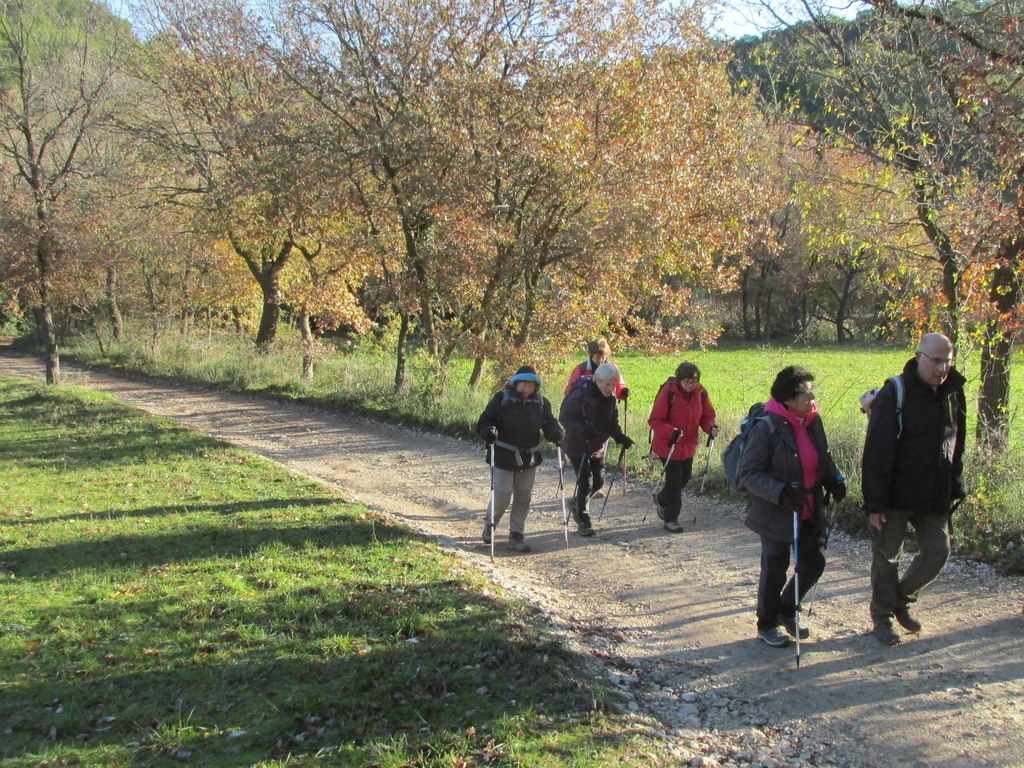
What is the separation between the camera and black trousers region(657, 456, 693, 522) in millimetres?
8609

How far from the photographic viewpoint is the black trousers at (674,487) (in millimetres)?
8609

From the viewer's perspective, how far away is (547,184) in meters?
15.2

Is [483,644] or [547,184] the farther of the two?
[547,184]

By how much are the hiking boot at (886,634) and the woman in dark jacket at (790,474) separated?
2.05 feet

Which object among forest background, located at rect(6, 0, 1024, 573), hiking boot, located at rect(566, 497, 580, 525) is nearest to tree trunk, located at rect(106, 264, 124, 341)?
forest background, located at rect(6, 0, 1024, 573)

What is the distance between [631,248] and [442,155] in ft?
13.4

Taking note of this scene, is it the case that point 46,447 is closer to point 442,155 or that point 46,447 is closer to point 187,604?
point 442,155

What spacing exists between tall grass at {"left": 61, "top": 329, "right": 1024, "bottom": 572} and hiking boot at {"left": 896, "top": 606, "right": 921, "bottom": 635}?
1.81 metres

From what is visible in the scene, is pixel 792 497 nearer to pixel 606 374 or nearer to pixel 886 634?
pixel 886 634

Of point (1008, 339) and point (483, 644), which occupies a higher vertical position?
point (1008, 339)

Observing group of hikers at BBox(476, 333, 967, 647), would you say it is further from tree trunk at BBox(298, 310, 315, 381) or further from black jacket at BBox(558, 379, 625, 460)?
tree trunk at BBox(298, 310, 315, 381)

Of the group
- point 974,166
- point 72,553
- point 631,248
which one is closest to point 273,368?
point 631,248

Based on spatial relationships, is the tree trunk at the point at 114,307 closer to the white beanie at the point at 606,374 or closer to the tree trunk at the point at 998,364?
the white beanie at the point at 606,374

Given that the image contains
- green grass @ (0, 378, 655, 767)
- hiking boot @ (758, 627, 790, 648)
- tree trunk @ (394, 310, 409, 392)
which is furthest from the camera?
tree trunk @ (394, 310, 409, 392)
